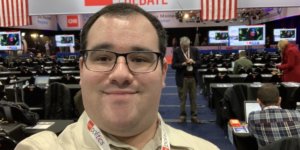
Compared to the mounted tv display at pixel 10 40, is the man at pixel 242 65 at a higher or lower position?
lower

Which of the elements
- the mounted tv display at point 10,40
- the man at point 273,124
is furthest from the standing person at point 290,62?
the mounted tv display at point 10,40

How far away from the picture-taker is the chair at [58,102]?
201 inches

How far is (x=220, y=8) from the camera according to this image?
27.4 ft

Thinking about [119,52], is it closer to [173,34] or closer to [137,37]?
[137,37]

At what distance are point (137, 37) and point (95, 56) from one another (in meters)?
0.12

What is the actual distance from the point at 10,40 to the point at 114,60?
13326mm

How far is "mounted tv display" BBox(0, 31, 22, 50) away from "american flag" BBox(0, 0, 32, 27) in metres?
4.22

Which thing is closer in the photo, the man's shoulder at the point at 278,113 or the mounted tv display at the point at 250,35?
the man's shoulder at the point at 278,113

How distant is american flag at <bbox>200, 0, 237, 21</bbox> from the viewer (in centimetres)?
831

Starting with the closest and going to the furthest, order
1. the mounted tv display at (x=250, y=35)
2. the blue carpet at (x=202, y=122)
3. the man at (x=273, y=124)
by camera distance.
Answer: the man at (x=273, y=124), the blue carpet at (x=202, y=122), the mounted tv display at (x=250, y=35)

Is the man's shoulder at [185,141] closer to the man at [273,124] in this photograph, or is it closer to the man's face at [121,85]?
the man's face at [121,85]

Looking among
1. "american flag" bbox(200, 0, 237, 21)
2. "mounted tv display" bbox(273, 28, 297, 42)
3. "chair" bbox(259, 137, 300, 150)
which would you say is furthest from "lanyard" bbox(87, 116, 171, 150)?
"mounted tv display" bbox(273, 28, 297, 42)

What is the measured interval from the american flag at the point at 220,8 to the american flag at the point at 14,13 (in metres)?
4.39

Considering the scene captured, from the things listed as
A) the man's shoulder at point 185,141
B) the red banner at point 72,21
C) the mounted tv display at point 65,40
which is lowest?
the man's shoulder at point 185,141
